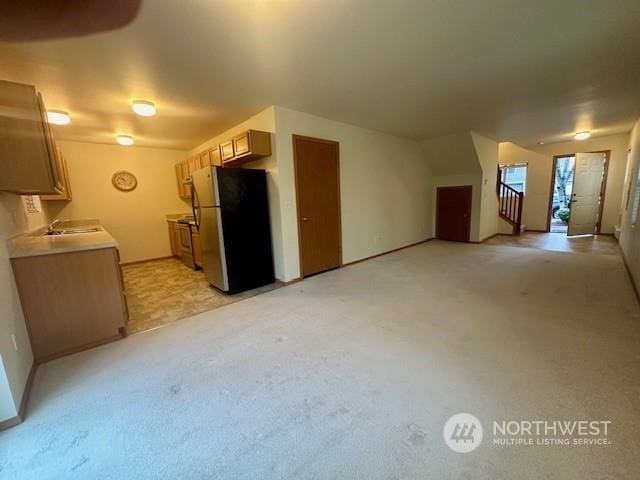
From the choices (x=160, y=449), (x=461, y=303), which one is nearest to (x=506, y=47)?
(x=461, y=303)

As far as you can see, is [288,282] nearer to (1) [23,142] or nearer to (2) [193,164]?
(1) [23,142]

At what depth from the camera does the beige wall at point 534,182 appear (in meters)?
7.03

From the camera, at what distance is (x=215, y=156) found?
4.33 m

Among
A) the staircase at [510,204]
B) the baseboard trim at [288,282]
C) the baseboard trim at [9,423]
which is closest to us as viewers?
the baseboard trim at [9,423]

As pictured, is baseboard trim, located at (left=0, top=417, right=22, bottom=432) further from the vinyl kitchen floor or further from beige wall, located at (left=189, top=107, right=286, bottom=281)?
beige wall, located at (left=189, top=107, right=286, bottom=281)

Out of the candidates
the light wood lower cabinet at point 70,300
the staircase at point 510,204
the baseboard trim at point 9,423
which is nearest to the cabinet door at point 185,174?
the light wood lower cabinet at point 70,300

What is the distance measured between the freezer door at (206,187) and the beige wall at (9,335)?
5.51 ft

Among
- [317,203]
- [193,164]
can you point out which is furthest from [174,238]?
[317,203]

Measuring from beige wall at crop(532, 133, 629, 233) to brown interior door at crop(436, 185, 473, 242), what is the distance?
10.8 feet

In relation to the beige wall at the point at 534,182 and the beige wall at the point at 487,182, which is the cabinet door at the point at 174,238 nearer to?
the beige wall at the point at 487,182

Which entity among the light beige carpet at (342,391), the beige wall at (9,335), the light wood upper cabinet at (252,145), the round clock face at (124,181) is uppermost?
the light wood upper cabinet at (252,145)

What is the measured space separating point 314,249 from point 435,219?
415 cm

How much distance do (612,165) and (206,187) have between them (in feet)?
29.7

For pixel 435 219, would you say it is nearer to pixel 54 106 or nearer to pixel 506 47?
pixel 506 47
